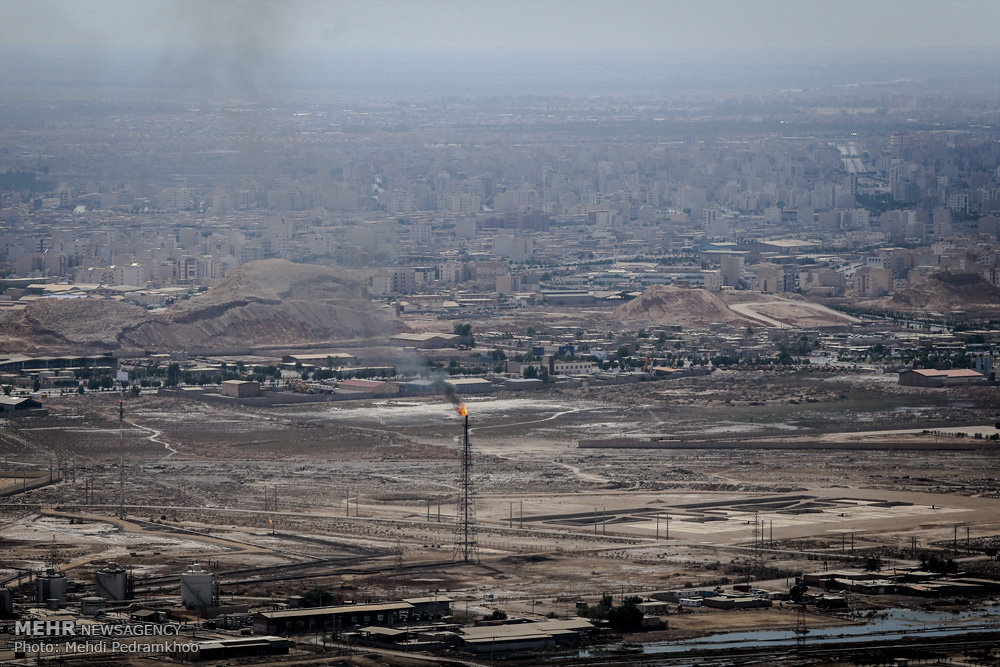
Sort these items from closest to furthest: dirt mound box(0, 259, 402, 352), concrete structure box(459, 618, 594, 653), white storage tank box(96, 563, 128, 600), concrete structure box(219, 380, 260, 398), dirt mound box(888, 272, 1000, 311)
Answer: concrete structure box(459, 618, 594, 653) → white storage tank box(96, 563, 128, 600) → concrete structure box(219, 380, 260, 398) → dirt mound box(0, 259, 402, 352) → dirt mound box(888, 272, 1000, 311)

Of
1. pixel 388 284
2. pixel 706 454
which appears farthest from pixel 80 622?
pixel 388 284

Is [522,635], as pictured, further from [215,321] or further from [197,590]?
[215,321]

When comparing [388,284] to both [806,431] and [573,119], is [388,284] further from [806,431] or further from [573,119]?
[573,119]

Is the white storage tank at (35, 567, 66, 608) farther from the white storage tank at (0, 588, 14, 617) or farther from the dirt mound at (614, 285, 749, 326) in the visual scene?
the dirt mound at (614, 285, 749, 326)

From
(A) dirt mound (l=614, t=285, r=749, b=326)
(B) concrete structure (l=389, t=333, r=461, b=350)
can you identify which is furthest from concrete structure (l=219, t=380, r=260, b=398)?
(A) dirt mound (l=614, t=285, r=749, b=326)

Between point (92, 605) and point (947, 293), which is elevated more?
point (92, 605)

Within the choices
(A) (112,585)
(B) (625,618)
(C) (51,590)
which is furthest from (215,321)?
(B) (625,618)
